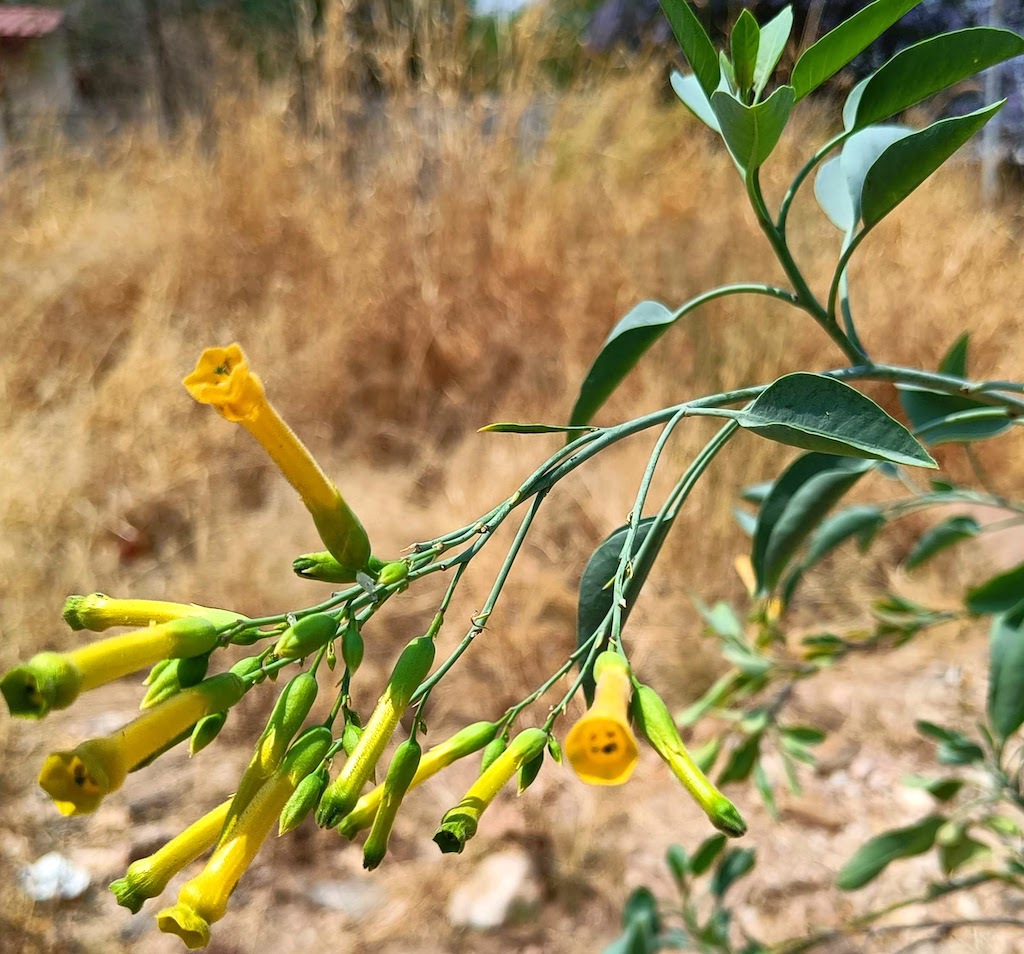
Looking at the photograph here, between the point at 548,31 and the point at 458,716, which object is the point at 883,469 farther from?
the point at 548,31

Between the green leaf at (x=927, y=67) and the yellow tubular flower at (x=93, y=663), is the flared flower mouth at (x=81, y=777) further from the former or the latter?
the green leaf at (x=927, y=67)

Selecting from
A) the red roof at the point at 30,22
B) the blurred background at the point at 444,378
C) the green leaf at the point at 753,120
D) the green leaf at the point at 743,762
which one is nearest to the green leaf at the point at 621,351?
the green leaf at the point at 753,120

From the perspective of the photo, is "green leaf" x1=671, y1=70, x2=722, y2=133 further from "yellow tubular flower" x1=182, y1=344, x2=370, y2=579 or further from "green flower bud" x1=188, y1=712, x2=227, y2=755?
"green flower bud" x1=188, y1=712, x2=227, y2=755

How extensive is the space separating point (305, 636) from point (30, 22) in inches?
374

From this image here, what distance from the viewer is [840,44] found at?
0.49 metres

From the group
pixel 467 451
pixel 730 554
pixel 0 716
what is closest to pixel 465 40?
pixel 467 451

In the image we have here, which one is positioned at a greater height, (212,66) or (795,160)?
(212,66)

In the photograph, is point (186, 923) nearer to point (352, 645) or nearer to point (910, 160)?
point (352, 645)

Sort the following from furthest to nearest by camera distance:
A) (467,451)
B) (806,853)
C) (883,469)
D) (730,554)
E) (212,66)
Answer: (212,66), (467,451), (730,554), (806,853), (883,469)

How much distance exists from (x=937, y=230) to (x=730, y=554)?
2019 millimetres

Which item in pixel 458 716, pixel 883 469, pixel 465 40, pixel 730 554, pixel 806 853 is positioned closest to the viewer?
pixel 883 469

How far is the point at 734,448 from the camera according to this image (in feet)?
9.01

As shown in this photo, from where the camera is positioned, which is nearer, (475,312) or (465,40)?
(475,312)

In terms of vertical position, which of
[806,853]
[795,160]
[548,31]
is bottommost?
[806,853]
